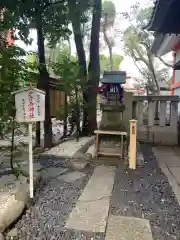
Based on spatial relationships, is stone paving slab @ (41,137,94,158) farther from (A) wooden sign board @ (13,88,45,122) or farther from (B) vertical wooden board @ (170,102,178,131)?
(B) vertical wooden board @ (170,102,178,131)

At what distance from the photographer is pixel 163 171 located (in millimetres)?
4711

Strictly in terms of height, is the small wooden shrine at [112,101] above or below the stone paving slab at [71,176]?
above

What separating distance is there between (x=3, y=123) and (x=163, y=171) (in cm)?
297

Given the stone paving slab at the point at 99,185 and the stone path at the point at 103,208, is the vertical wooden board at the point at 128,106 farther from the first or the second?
the stone path at the point at 103,208

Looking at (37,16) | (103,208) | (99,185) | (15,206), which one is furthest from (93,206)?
(37,16)

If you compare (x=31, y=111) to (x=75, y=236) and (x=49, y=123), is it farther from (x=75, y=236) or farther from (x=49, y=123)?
(x=49, y=123)

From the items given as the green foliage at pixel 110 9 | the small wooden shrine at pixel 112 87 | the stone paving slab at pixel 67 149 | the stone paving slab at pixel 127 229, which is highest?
the green foliage at pixel 110 9

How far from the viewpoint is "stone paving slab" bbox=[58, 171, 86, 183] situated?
411cm

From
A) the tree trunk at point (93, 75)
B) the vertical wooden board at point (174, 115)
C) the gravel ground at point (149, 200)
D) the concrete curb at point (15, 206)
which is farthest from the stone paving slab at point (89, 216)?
the tree trunk at point (93, 75)

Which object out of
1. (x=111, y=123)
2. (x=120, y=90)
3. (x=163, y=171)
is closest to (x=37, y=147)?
(x=111, y=123)

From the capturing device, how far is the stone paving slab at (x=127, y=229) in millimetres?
2436

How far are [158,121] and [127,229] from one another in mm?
5291

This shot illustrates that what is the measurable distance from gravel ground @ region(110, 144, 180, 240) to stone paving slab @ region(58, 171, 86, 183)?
633mm

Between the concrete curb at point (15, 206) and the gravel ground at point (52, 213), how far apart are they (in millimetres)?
87
